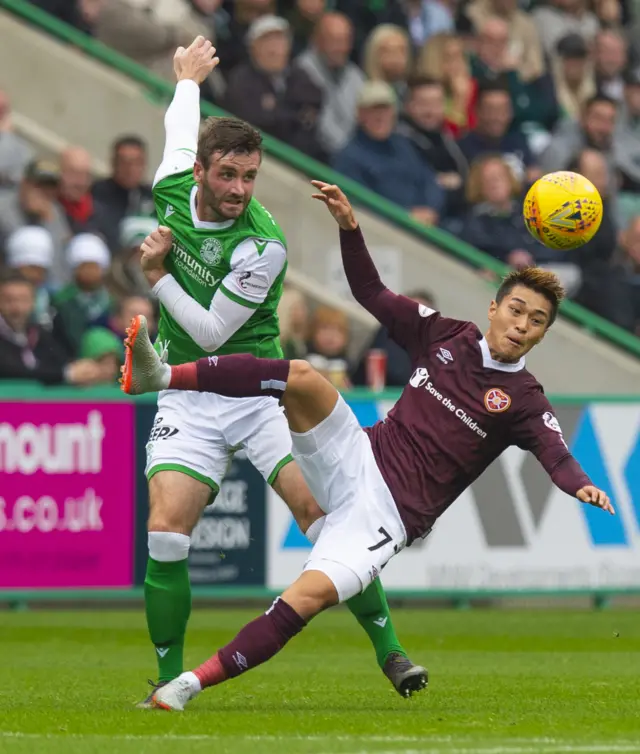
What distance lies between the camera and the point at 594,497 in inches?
291

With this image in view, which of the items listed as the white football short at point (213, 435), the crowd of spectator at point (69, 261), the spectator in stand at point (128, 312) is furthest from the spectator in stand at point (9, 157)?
the white football short at point (213, 435)

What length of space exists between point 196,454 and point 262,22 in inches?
350

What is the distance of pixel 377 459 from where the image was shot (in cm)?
812

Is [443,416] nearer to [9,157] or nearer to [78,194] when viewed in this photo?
[78,194]

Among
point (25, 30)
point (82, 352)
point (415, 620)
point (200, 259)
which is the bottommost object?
point (415, 620)

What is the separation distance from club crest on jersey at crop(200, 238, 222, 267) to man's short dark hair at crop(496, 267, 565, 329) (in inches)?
51.6

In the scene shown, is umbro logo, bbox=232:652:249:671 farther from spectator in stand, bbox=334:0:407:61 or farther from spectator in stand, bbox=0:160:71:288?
spectator in stand, bbox=334:0:407:61

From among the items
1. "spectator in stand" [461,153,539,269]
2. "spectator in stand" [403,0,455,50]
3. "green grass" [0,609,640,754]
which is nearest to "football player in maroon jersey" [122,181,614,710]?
"green grass" [0,609,640,754]

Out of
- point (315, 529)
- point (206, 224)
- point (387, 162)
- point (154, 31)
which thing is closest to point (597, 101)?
point (387, 162)

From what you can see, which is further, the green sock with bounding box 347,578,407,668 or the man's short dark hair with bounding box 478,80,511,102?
the man's short dark hair with bounding box 478,80,511,102

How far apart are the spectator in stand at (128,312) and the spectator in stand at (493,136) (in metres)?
4.61

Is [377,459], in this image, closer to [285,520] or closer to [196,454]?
[196,454]

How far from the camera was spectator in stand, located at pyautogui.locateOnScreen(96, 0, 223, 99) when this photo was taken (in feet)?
56.4

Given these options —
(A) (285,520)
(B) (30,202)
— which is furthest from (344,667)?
(B) (30,202)
